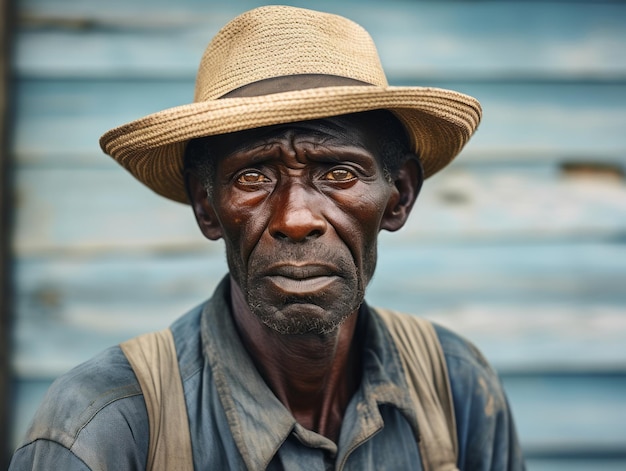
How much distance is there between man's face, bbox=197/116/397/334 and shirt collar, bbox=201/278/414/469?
6.8 inches

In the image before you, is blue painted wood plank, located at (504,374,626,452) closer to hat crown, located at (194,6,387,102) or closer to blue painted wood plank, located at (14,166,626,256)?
blue painted wood plank, located at (14,166,626,256)

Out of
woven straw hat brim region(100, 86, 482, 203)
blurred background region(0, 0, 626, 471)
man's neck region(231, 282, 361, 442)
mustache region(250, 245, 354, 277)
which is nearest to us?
woven straw hat brim region(100, 86, 482, 203)

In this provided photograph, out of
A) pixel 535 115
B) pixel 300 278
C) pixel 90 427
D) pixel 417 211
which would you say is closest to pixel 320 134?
pixel 300 278

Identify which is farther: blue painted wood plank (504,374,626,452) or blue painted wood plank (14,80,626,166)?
blue painted wood plank (504,374,626,452)

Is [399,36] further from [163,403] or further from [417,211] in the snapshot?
[163,403]

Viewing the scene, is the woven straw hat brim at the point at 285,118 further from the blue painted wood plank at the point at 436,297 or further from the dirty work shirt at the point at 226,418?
the blue painted wood plank at the point at 436,297

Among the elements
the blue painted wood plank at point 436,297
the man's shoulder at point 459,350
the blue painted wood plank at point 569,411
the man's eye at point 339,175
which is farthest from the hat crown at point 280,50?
the blue painted wood plank at point 569,411

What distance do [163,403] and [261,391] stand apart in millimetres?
237

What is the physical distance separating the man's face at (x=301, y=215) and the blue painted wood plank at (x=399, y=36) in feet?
4.00

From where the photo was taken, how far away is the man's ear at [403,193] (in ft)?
7.11

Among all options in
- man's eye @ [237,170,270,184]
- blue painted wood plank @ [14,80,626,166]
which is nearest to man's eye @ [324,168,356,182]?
man's eye @ [237,170,270,184]

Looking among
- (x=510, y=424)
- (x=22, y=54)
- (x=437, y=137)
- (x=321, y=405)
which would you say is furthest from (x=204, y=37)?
(x=510, y=424)

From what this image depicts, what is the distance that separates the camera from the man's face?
1.84 metres

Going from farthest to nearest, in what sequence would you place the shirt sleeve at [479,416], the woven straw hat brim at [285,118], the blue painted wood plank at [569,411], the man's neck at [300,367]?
1. the blue painted wood plank at [569,411]
2. the shirt sleeve at [479,416]
3. the man's neck at [300,367]
4. the woven straw hat brim at [285,118]
